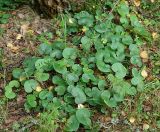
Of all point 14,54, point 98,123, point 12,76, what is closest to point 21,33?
point 14,54

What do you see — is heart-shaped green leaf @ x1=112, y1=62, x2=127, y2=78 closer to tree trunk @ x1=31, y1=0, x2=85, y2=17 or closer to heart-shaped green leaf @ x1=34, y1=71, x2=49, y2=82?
heart-shaped green leaf @ x1=34, y1=71, x2=49, y2=82

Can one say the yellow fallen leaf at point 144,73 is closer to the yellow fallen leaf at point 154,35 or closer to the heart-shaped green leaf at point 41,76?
the yellow fallen leaf at point 154,35

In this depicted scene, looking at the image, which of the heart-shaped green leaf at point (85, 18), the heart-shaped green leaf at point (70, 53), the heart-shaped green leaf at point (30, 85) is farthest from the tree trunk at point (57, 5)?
the heart-shaped green leaf at point (30, 85)

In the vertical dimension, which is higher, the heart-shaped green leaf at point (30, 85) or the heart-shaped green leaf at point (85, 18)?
the heart-shaped green leaf at point (85, 18)

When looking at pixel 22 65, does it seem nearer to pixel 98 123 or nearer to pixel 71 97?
pixel 71 97

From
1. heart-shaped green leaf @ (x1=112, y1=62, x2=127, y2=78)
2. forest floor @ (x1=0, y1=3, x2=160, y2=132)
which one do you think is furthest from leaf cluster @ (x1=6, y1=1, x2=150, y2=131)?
forest floor @ (x1=0, y1=3, x2=160, y2=132)

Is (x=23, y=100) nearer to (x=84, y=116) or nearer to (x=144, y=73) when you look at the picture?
(x=84, y=116)
